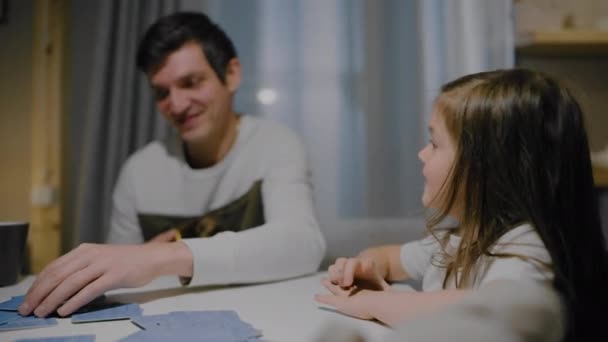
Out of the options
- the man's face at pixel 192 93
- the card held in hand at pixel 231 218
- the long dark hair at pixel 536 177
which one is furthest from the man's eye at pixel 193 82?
the long dark hair at pixel 536 177

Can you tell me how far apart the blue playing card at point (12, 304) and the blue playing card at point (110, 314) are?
115 millimetres

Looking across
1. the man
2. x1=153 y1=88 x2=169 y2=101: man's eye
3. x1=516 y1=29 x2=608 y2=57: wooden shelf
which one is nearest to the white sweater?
the man

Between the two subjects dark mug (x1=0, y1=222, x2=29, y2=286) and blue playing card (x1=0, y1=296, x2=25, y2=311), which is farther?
dark mug (x1=0, y1=222, x2=29, y2=286)

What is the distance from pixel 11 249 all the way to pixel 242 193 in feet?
1.86

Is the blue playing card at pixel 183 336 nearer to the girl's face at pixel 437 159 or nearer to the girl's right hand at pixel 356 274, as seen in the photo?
the girl's right hand at pixel 356 274

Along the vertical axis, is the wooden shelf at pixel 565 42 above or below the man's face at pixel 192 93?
above

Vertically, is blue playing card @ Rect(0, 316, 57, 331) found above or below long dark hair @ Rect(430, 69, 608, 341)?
below

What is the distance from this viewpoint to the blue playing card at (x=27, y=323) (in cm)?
63

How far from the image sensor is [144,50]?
134cm

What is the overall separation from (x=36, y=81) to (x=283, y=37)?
821mm

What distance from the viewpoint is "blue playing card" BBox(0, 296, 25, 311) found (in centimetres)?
72

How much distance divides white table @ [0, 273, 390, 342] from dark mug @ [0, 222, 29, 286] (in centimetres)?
2

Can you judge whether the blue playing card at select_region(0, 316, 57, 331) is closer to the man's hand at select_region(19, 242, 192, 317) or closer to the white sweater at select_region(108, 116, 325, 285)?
the man's hand at select_region(19, 242, 192, 317)

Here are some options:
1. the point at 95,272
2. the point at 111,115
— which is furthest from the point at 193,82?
the point at 95,272
